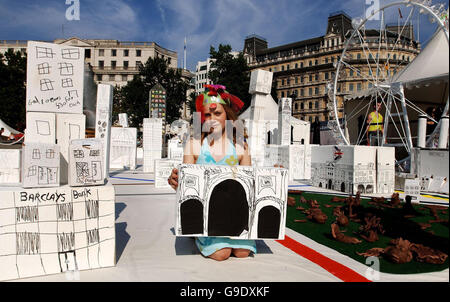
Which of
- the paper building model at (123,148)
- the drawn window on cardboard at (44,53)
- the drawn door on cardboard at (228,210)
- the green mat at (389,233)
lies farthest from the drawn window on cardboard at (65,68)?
the paper building model at (123,148)

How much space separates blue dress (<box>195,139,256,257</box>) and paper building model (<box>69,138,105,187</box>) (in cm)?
102

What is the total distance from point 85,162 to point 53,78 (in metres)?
1.48

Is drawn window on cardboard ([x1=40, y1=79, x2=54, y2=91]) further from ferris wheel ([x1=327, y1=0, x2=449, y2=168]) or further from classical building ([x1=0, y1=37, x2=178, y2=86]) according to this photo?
classical building ([x1=0, y1=37, x2=178, y2=86])

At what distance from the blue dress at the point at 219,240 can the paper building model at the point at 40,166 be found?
1405 millimetres

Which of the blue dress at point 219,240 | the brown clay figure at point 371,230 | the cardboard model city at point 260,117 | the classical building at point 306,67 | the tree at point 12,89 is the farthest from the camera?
the classical building at point 306,67

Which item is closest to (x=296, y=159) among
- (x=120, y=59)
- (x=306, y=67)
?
(x=306, y=67)

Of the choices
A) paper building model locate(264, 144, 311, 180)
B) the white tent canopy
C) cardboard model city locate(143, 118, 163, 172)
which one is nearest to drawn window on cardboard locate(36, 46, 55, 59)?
paper building model locate(264, 144, 311, 180)

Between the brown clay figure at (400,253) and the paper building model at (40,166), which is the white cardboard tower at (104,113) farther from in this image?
the brown clay figure at (400,253)

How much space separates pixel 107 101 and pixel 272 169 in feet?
28.4

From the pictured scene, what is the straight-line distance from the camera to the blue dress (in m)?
2.81

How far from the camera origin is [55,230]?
8.27 ft

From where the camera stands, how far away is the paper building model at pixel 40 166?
247 cm

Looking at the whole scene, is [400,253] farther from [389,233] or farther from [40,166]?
[40,166]

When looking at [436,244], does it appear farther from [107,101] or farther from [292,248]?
[107,101]
